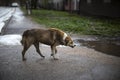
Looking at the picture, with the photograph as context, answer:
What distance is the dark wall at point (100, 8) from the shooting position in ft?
93.9

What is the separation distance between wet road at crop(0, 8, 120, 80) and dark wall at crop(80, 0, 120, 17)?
1811 centimetres

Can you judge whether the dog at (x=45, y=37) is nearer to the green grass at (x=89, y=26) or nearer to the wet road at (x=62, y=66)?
the wet road at (x=62, y=66)

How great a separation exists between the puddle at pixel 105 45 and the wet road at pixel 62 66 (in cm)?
58

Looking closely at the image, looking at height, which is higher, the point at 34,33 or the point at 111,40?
the point at 34,33

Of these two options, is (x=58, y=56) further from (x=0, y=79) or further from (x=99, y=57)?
(x=0, y=79)

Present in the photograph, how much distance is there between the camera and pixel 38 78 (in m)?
7.29

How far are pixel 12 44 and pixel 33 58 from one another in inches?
116

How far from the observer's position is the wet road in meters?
7.47

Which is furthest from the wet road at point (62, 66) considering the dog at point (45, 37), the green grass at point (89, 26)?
the green grass at point (89, 26)

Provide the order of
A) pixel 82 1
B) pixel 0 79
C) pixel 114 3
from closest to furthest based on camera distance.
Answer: pixel 0 79
pixel 114 3
pixel 82 1

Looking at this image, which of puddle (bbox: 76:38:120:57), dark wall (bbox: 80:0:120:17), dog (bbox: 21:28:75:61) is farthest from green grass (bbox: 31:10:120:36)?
dog (bbox: 21:28:75:61)

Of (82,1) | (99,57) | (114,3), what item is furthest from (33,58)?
(82,1)

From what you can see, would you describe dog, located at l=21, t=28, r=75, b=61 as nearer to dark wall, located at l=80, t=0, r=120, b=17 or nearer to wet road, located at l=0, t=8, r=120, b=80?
wet road, located at l=0, t=8, r=120, b=80

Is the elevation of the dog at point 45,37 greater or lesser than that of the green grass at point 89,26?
greater
